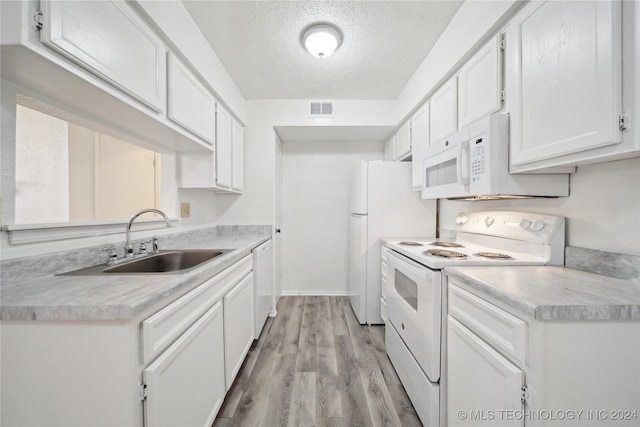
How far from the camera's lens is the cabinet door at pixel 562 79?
772 mm

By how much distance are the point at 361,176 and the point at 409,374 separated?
1666mm

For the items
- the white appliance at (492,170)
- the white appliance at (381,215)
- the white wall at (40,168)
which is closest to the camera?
the white wall at (40,168)

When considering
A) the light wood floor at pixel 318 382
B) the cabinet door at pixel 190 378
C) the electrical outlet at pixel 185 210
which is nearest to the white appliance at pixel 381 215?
the light wood floor at pixel 318 382

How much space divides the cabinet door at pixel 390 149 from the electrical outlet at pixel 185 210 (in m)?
2.25

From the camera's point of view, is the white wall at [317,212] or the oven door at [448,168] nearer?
the oven door at [448,168]

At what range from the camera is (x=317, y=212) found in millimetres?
3324

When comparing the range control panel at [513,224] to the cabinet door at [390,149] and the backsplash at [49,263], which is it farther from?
A: the backsplash at [49,263]

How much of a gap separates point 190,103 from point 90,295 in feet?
4.39

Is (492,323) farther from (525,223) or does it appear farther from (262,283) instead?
(262,283)

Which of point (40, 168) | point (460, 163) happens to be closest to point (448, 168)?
point (460, 163)

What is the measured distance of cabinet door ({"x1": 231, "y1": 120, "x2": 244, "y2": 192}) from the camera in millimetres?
2426

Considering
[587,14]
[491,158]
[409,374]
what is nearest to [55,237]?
[409,374]

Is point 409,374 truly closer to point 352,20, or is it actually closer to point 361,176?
point 361,176

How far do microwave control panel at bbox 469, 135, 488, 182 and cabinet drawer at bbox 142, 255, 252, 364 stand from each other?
148cm
